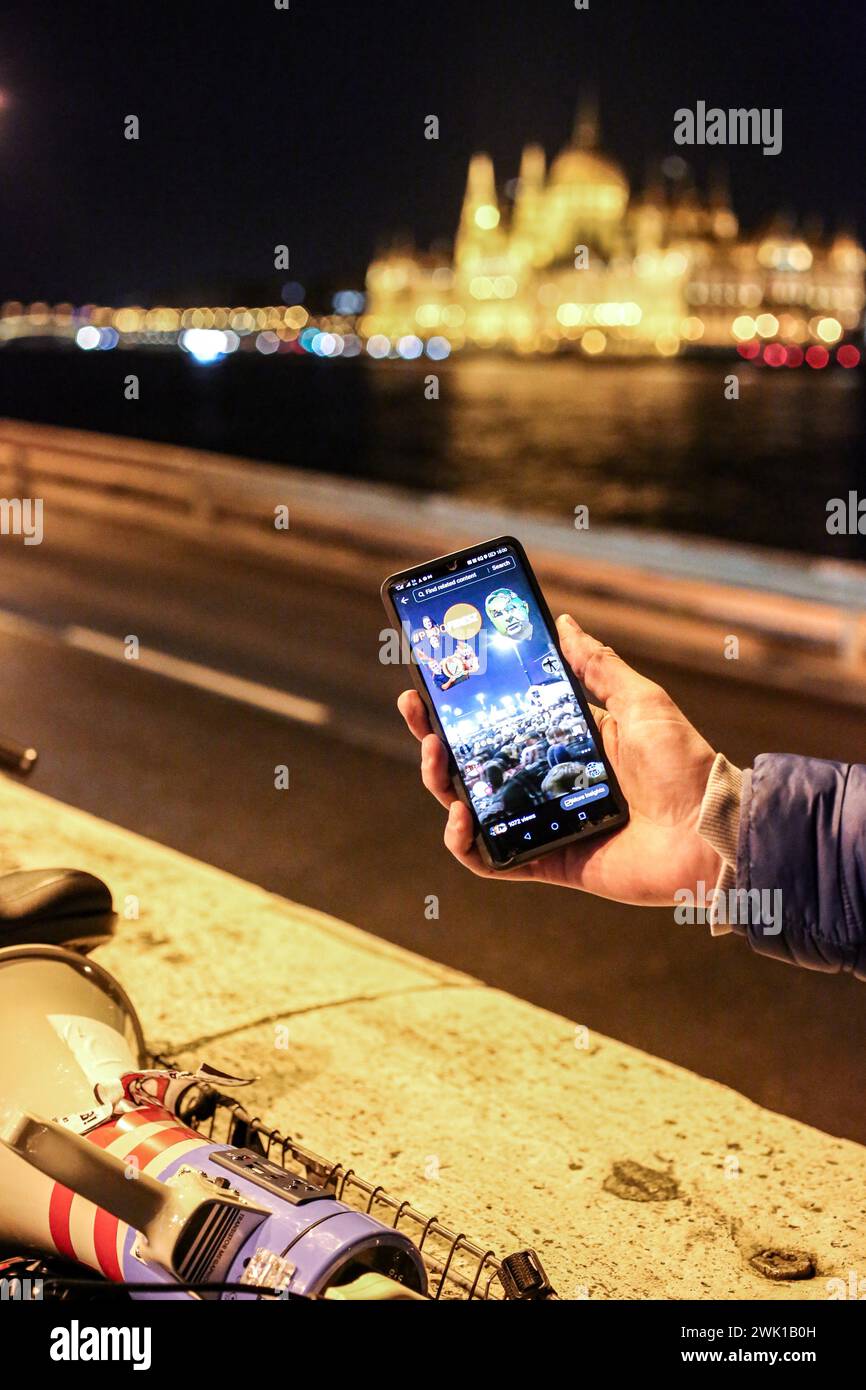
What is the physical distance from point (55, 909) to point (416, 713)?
862 mm

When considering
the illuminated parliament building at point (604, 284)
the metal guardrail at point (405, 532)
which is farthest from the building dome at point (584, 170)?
the metal guardrail at point (405, 532)

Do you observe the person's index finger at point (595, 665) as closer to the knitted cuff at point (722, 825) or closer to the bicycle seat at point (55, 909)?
the knitted cuff at point (722, 825)

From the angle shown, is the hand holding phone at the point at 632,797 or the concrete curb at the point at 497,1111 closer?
the hand holding phone at the point at 632,797

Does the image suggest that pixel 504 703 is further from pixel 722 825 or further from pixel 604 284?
pixel 604 284

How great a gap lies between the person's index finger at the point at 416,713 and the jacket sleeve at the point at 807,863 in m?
0.71

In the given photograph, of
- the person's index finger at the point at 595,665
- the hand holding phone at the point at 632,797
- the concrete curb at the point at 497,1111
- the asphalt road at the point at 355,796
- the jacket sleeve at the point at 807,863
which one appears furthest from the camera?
the asphalt road at the point at 355,796

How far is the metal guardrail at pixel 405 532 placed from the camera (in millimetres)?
11188

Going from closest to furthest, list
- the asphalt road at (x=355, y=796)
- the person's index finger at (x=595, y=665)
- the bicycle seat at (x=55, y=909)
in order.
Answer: the person's index finger at (x=595, y=665), the bicycle seat at (x=55, y=909), the asphalt road at (x=355, y=796)

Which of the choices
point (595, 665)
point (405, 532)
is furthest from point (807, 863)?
point (405, 532)

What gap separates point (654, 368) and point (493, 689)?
638ft

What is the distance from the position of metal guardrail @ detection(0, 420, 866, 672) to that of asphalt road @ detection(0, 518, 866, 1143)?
991mm

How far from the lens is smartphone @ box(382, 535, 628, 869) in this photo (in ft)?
9.26

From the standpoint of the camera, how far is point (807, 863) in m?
2.31
